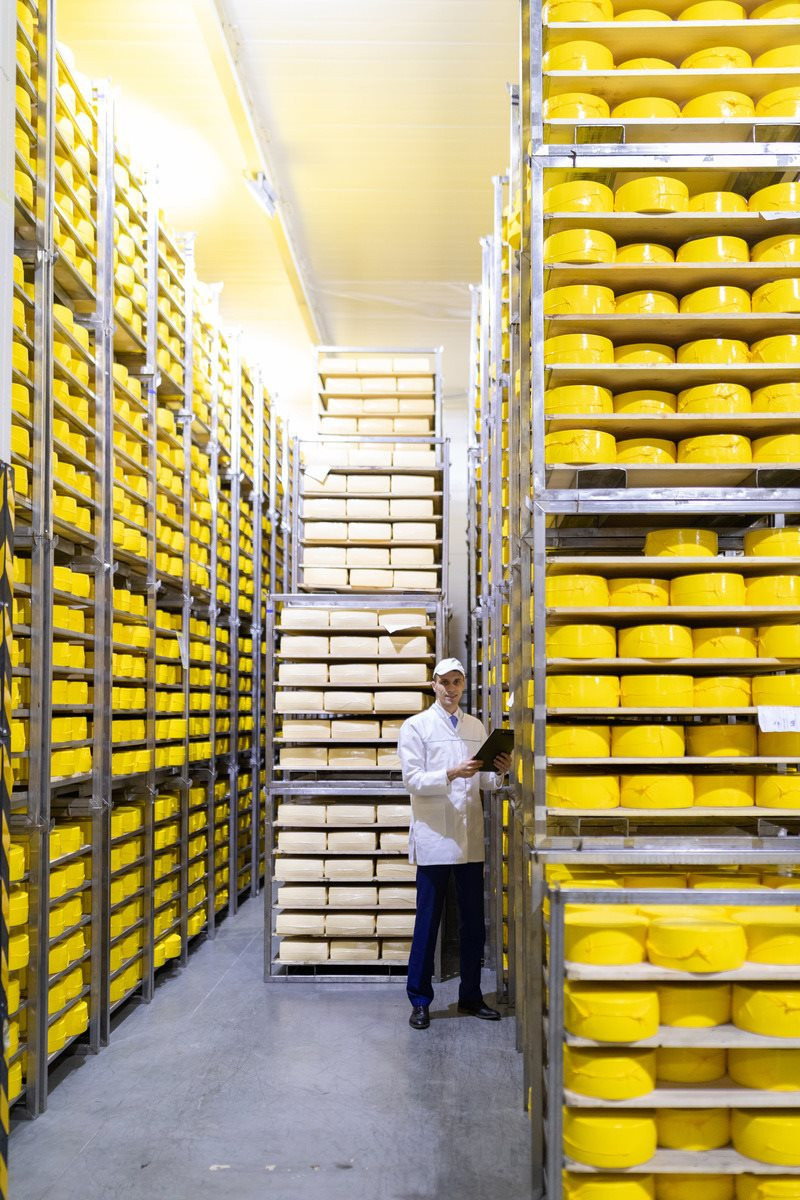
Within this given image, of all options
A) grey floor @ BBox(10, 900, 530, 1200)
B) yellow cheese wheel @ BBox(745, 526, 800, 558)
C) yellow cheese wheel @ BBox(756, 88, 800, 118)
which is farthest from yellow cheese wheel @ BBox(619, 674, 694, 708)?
yellow cheese wheel @ BBox(756, 88, 800, 118)

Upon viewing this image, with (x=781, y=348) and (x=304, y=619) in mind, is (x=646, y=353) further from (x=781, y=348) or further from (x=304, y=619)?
(x=304, y=619)

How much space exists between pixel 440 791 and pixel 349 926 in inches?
63.5

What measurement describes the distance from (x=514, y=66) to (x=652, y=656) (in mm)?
5951

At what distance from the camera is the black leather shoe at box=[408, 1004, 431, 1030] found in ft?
21.3

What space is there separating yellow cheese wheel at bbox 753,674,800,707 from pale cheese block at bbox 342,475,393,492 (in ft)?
16.2

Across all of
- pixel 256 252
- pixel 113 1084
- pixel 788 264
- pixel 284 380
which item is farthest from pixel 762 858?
pixel 284 380

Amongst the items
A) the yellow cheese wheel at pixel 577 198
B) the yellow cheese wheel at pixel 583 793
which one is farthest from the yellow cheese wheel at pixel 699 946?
the yellow cheese wheel at pixel 577 198

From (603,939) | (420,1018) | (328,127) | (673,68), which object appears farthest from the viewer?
(328,127)

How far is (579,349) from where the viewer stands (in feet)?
14.0

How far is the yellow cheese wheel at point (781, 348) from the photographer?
425 cm

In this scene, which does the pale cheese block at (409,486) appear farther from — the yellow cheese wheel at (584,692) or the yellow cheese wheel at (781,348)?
the yellow cheese wheel at (584,692)

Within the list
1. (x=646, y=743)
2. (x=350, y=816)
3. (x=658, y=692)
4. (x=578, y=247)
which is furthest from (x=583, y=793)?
(x=350, y=816)

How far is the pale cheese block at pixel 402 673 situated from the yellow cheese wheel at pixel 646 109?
171 inches

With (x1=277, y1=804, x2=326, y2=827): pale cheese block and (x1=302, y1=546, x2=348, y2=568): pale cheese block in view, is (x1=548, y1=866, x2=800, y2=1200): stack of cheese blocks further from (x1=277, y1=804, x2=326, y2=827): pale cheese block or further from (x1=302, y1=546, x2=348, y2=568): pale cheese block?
(x1=302, y1=546, x2=348, y2=568): pale cheese block
